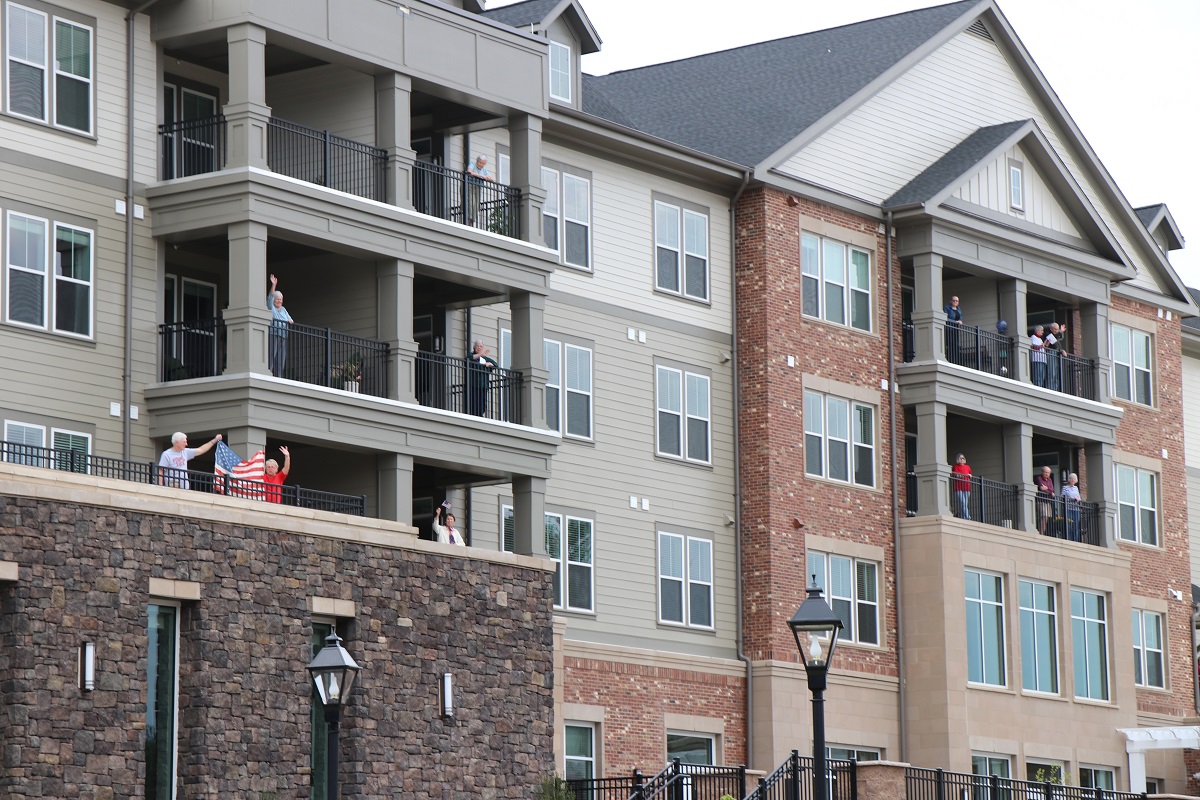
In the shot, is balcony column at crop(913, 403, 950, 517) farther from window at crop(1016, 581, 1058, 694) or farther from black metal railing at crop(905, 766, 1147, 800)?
black metal railing at crop(905, 766, 1147, 800)

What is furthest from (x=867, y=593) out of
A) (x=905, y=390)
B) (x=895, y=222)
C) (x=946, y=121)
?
(x=946, y=121)

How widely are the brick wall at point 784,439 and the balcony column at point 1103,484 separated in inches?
260

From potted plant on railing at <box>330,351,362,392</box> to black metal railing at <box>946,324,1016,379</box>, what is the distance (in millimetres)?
15372

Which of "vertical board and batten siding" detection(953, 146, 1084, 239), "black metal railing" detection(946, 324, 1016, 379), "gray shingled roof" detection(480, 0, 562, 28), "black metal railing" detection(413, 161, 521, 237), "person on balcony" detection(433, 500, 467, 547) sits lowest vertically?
"person on balcony" detection(433, 500, 467, 547)

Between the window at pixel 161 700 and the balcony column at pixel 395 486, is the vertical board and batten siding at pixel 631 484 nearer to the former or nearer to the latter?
the balcony column at pixel 395 486

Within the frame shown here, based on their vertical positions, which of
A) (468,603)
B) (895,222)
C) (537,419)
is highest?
(895,222)

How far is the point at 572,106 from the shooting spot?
1694 inches

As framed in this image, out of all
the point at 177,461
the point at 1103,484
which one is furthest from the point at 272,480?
the point at 1103,484

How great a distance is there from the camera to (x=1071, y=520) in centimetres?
5012

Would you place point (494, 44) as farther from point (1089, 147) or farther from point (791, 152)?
point (1089, 147)

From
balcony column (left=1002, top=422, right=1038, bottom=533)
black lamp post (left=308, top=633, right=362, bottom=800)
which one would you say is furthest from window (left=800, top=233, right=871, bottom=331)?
black lamp post (left=308, top=633, right=362, bottom=800)

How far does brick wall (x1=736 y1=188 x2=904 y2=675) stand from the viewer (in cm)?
4356

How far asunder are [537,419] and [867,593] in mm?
9772

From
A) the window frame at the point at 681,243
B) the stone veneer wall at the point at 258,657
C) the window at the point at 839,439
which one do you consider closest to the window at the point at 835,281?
the window at the point at 839,439
